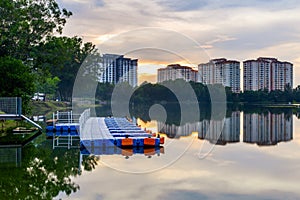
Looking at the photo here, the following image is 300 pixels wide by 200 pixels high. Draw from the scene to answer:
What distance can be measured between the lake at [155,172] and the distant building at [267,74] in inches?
2098

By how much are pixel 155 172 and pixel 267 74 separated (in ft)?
204

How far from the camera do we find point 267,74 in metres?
68.5

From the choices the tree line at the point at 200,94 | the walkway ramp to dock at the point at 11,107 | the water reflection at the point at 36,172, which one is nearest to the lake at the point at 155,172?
the water reflection at the point at 36,172

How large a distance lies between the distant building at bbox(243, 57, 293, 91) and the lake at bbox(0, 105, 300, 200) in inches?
2098

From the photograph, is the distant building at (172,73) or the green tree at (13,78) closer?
the green tree at (13,78)

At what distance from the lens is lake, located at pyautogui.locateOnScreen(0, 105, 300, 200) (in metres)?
7.73

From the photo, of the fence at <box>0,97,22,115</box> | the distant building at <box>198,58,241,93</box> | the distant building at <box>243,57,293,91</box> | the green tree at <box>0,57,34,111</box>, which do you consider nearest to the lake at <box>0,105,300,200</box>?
the fence at <box>0,97,22,115</box>

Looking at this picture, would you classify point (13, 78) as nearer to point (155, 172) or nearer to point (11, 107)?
point (11, 107)

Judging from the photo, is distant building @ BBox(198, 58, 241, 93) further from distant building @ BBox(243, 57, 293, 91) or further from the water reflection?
the water reflection

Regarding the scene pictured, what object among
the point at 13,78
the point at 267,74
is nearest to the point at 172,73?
the point at 13,78

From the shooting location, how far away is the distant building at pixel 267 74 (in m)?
66.7

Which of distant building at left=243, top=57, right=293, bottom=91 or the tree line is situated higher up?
distant building at left=243, top=57, right=293, bottom=91

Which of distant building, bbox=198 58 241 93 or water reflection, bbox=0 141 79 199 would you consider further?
distant building, bbox=198 58 241 93

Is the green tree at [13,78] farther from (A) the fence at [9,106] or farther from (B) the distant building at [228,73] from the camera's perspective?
(B) the distant building at [228,73]
